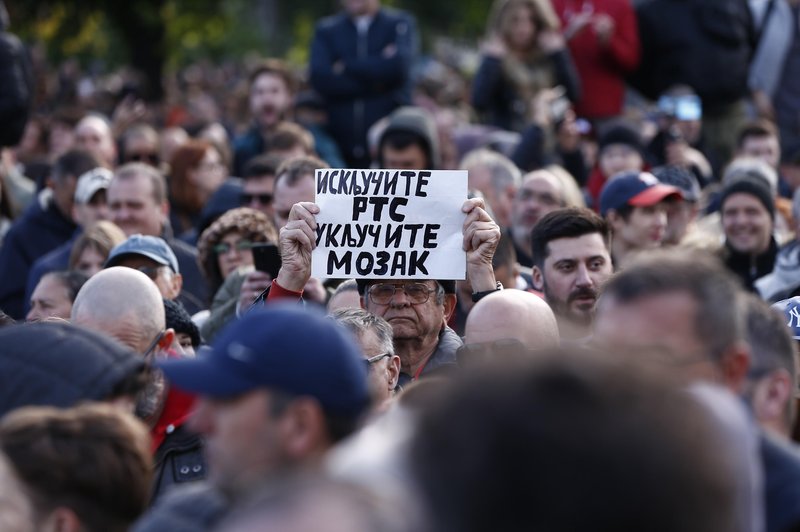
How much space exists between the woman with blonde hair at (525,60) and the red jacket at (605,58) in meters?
0.40

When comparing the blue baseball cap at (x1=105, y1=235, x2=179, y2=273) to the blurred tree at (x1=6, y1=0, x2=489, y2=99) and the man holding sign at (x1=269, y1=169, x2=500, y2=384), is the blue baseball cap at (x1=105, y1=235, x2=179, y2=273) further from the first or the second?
the blurred tree at (x1=6, y1=0, x2=489, y2=99)

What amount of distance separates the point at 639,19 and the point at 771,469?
33.7 ft

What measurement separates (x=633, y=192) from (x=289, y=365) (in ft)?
19.8

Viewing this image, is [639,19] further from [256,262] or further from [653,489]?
[653,489]

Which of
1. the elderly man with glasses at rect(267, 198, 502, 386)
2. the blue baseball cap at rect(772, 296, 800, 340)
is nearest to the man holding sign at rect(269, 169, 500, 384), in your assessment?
the elderly man with glasses at rect(267, 198, 502, 386)

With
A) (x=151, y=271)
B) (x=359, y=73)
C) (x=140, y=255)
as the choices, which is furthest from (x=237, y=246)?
(x=359, y=73)

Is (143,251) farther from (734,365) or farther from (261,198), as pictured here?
(734,365)

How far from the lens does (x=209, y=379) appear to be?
125 inches

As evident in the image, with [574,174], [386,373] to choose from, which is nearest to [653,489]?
[386,373]

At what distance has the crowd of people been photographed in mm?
2396

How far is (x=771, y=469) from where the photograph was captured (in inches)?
135

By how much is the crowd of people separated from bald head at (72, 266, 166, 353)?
1 centimetres

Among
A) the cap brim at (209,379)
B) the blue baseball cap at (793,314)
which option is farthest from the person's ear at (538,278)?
the cap brim at (209,379)

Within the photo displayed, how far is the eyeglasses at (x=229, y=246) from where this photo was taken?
845 cm
